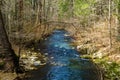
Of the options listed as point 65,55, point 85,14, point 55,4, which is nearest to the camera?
point 65,55

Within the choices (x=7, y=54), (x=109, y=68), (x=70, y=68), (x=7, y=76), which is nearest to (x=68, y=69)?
(x=70, y=68)

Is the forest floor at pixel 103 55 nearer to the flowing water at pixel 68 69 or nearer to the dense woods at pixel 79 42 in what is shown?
the dense woods at pixel 79 42

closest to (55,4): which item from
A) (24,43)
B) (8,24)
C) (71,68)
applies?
(8,24)

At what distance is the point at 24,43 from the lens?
25.0 metres

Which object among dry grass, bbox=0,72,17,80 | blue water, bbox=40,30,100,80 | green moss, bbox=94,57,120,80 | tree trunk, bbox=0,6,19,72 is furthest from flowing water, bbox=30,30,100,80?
tree trunk, bbox=0,6,19,72

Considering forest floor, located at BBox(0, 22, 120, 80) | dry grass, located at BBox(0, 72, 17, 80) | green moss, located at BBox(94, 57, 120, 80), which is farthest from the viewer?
forest floor, located at BBox(0, 22, 120, 80)

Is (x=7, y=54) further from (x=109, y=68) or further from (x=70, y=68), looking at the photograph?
(x=109, y=68)

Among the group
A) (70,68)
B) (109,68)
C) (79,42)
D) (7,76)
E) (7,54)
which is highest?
(7,54)

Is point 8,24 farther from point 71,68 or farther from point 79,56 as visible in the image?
point 71,68

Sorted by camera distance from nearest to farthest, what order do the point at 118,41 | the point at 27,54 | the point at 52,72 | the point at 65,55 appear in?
1. the point at 52,72
2. the point at 27,54
3. the point at 65,55
4. the point at 118,41

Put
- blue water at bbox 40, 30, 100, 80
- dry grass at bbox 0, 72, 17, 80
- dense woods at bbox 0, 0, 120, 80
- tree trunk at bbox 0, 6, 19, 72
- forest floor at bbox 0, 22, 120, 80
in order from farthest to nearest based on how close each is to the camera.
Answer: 1. blue water at bbox 40, 30, 100, 80
2. forest floor at bbox 0, 22, 120, 80
3. dense woods at bbox 0, 0, 120, 80
4. tree trunk at bbox 0, 6, 19, 72
5. dry grass at bbox 0, 72, 17, 80

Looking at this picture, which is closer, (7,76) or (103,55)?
(7,76)

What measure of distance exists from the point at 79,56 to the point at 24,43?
586cm

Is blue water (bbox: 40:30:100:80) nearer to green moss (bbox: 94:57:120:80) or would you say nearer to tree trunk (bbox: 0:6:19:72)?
green moss (bbox: 94:57:120:80)
